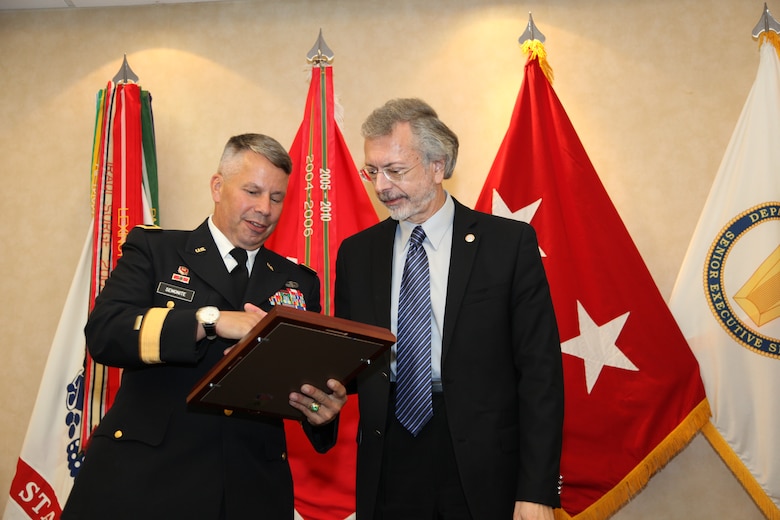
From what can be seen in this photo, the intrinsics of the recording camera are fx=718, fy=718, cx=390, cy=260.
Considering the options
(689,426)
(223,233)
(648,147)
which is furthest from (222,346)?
(648,147)

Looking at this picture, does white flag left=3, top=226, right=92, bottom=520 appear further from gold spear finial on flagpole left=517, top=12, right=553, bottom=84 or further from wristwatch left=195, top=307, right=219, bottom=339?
gold spear finial on flagpole left=517, top=12, right=553, bottom=84

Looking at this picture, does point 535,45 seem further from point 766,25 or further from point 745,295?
point 745,295

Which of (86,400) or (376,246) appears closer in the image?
(376,246)

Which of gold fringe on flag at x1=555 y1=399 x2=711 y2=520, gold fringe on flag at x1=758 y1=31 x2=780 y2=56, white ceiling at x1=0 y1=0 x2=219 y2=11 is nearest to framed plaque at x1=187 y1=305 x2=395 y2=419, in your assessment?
gold fringe on flag at x1=555 y1=399 x2=711 y2=520

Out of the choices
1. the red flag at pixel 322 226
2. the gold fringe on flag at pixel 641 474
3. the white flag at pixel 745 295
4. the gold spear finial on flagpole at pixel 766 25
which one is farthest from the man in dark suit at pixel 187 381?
the gold spear finial on flagpole at pixel 766 25

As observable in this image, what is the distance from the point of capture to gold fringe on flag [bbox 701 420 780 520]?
3235mm

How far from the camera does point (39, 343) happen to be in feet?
13.1

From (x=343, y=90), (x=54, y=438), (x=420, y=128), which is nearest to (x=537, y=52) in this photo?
(x=343, y=90)

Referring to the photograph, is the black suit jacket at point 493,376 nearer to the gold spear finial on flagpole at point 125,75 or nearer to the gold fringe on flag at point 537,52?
the gold fringe on flag at point 537,52

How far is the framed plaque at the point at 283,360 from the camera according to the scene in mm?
1623

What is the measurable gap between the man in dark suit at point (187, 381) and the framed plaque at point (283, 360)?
65 mm

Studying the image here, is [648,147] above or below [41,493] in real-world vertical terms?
above

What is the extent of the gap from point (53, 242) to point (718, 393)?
3615 millimetres

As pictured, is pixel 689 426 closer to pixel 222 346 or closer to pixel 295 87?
pixel 222 346
